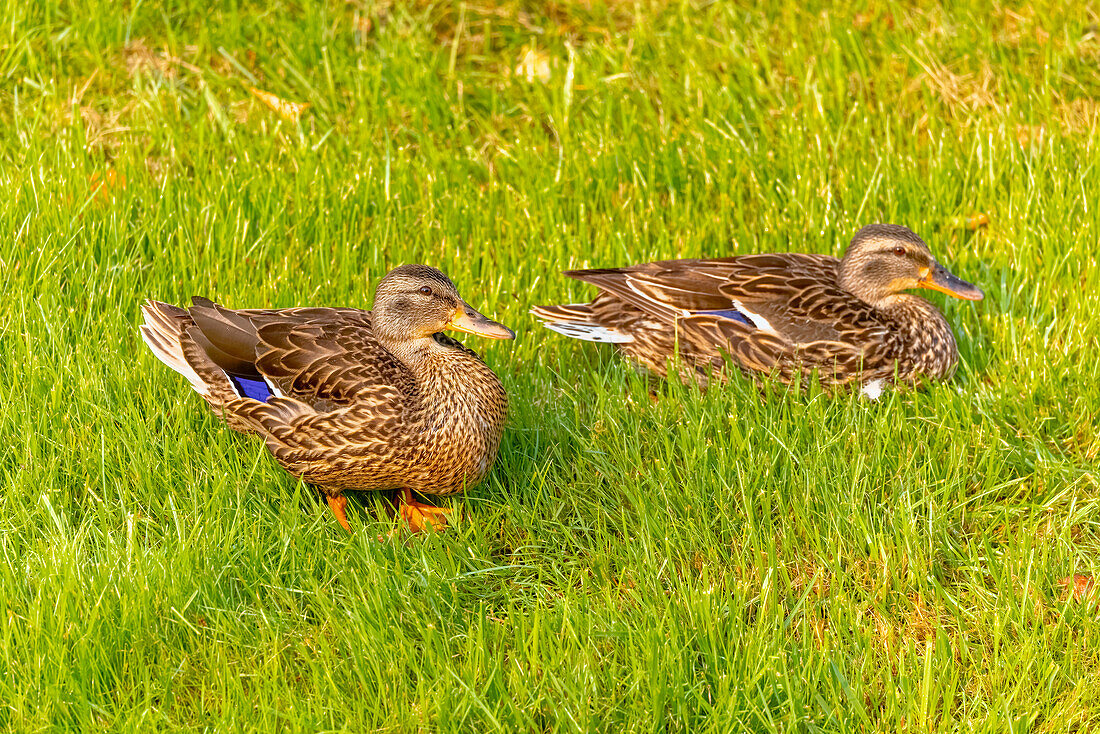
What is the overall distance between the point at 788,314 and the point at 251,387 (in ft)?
7.68

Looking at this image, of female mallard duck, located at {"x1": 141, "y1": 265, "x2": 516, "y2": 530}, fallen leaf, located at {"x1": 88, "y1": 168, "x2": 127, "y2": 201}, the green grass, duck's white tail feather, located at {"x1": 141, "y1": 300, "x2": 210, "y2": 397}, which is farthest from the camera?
fallen leaf, located at {"x1": 88, "y1": 168, "x2": 127, "y2": 201}

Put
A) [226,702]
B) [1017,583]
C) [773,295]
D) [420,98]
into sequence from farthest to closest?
[420,98]
[773,295]
[1017,583]
[226,702]

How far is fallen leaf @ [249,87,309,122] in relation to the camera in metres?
6.51

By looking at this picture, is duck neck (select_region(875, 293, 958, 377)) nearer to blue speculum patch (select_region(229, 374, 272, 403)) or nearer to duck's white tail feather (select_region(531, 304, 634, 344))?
duck's white tail feather (select_region(531, 304, 634, 344))

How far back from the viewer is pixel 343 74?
6.74 meters

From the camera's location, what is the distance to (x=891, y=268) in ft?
16.8

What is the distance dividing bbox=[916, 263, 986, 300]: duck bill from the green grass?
323mm

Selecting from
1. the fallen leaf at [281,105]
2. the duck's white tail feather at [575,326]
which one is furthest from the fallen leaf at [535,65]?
the duck's white tail feather at [575,326]

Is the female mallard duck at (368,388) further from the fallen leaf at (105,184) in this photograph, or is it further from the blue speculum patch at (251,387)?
the fallen leaf at (105,184)

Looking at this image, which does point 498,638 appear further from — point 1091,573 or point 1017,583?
point 1091,573

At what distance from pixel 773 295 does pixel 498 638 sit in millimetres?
2223

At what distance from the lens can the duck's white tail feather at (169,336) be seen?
4484 millimetres

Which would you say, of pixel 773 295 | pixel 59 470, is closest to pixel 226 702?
pixel 59 470

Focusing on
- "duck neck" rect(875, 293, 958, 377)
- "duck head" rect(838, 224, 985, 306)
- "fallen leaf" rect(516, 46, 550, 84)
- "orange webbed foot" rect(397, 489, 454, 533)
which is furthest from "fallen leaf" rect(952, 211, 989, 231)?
"orange webbed foot" rect(397, 489, 454, 533)
